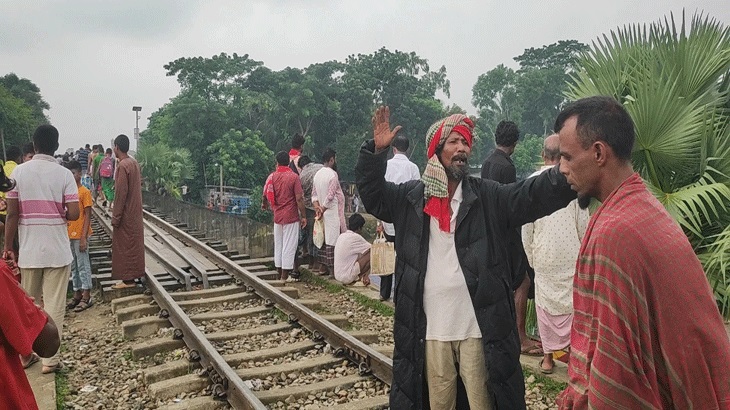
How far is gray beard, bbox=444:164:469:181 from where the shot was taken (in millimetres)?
2805

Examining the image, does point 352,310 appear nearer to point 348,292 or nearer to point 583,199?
point 348,292

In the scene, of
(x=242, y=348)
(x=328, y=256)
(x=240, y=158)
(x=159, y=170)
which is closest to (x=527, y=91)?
(x=240, y=158)

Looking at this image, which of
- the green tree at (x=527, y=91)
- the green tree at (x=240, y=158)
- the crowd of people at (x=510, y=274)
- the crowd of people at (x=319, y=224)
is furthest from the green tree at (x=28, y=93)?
the crowd of people at (x=510, y=274)

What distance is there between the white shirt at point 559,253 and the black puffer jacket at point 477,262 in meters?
1.71

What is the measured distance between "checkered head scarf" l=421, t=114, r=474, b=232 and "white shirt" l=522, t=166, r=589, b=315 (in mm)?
1803

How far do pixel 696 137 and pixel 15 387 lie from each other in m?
4.68

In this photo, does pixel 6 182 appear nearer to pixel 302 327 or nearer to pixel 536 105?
pixel 302 327

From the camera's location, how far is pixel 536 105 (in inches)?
2611

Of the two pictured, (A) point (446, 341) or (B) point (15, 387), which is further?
(A) point (446, 341)

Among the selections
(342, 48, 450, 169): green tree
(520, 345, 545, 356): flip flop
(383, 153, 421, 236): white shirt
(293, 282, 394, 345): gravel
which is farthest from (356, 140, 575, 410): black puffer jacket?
(342, 48, 450, 169): green tree

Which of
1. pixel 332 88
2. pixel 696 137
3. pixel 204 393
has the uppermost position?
pixel 332 88

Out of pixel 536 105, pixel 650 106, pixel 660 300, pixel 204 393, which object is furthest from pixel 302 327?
pixel 536 105

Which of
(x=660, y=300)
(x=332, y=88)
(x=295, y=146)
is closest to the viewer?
(x=660, y=300)

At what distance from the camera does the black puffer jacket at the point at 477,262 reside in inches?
103
